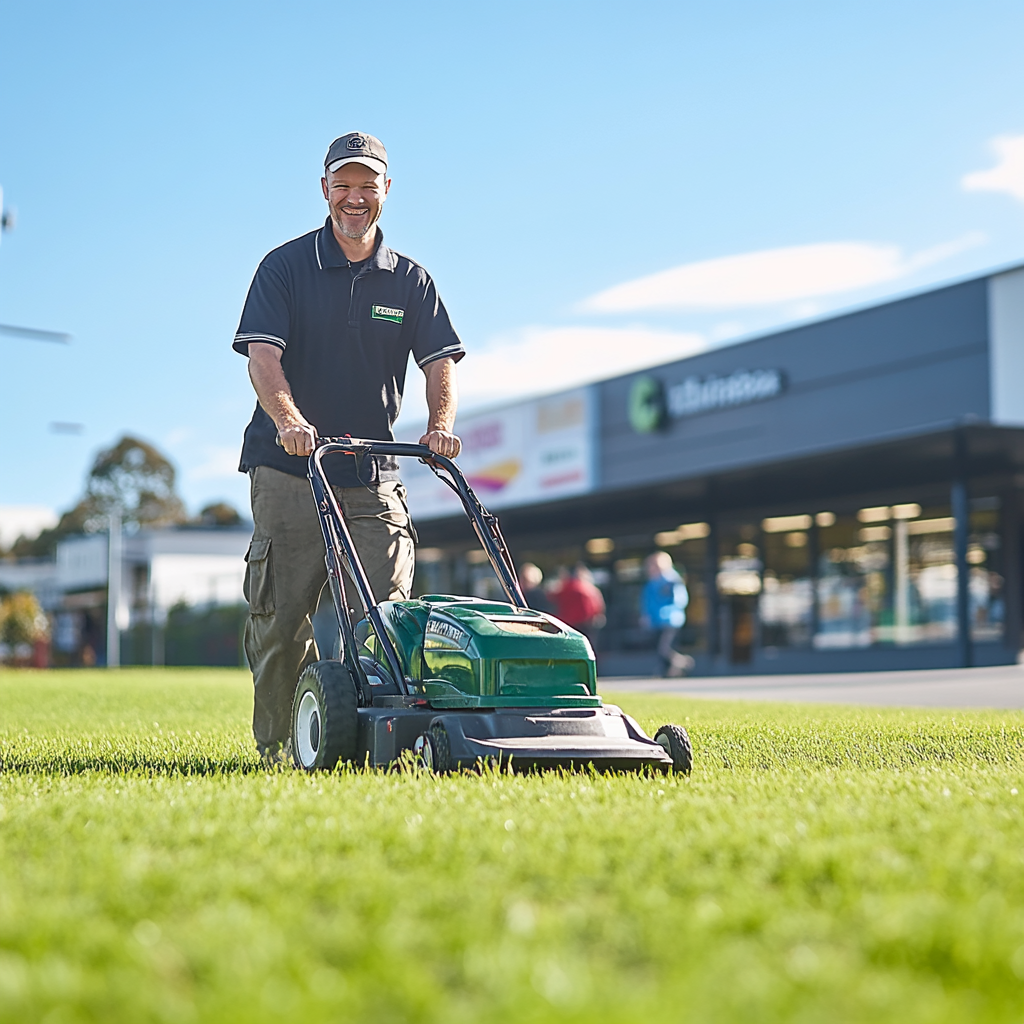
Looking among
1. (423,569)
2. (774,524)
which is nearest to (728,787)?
(774,524)

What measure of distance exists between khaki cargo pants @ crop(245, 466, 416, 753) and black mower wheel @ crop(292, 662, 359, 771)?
53cm

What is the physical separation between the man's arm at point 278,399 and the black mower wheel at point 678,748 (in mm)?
1833

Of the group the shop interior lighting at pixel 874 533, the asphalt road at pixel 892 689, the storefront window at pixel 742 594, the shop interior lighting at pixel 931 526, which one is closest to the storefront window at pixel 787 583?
the storefront window at pixel 742 594

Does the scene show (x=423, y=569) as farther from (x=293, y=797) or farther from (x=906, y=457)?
(x=293, y=797)

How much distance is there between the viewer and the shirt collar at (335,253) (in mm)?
6168

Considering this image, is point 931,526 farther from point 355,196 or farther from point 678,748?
point 678,748

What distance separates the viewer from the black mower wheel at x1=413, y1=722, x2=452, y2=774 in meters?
4.87

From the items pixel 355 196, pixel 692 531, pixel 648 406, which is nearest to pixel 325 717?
pixel 355 196

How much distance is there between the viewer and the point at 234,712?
34.1ft

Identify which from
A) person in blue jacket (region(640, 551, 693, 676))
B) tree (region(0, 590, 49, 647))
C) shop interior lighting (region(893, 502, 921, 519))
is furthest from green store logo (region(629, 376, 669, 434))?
tree (region(0, 590, 49, 647))

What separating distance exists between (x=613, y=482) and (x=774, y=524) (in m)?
3.08

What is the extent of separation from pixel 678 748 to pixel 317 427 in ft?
7.36

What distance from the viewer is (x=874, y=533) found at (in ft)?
77.9

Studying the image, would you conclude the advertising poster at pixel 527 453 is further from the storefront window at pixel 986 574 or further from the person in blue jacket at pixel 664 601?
the storefront window at pixel 986 574
